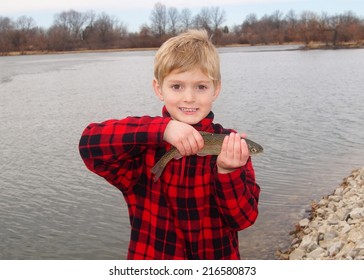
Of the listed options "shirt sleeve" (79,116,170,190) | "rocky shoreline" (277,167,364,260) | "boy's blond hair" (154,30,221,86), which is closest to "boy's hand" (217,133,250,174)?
"shirt sleeve" (79,116,170,190)

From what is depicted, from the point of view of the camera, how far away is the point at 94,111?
1720 centimetres

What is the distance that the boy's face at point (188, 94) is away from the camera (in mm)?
2164

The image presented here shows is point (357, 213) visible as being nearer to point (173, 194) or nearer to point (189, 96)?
point (173, 194)

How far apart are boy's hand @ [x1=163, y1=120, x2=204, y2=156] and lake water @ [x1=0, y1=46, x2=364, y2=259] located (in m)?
4.60

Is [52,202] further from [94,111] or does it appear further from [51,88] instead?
[51,88]

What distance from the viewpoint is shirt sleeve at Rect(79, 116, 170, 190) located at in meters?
1.99

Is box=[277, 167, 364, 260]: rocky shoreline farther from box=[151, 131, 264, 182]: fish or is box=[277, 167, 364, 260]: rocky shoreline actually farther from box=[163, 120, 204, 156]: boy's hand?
box=[163, 120, 204, 156]: boy's hand

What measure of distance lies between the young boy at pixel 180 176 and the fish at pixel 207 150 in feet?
0.20

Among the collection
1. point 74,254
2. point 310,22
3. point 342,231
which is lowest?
point 74,254

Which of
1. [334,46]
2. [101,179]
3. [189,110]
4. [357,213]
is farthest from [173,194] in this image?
[334,46]

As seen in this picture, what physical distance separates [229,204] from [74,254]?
16.8ft

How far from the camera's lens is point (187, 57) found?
2.17 metres

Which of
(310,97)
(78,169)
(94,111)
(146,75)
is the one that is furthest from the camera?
(146,75)

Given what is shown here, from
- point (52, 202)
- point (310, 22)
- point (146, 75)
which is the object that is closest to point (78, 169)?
point (52, 202)
